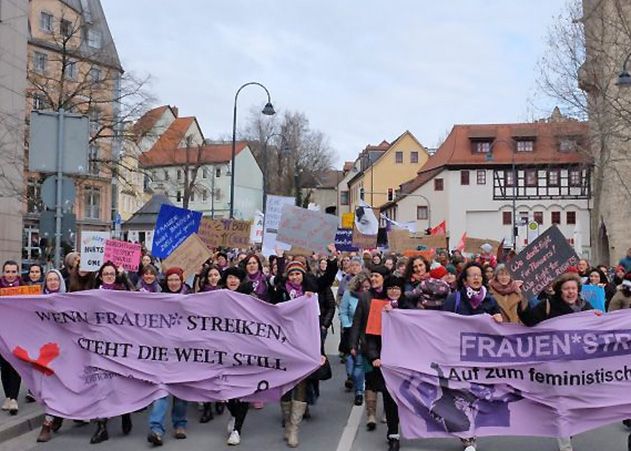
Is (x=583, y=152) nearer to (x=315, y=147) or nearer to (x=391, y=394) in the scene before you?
(x=391, y=394)

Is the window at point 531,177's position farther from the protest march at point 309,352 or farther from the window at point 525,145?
the protest march at point 309,352

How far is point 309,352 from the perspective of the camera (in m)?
7.71

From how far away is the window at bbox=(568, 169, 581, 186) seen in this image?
63188 millimetres

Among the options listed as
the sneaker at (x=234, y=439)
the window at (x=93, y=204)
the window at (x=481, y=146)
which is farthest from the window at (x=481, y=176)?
the sneaker at (x=234, y=439)

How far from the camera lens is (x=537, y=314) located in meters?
7.23

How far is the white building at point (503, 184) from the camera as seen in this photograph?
63.4 metres

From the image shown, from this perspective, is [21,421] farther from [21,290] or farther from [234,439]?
[234,439]

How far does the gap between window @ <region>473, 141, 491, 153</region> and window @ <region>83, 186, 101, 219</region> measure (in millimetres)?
32253

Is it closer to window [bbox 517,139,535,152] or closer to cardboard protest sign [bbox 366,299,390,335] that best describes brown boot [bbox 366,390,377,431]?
cardboard protest sign [bbox 366,299,390,335]

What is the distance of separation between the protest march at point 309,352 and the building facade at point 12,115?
11.7 metres

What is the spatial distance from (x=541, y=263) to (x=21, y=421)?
244 inches

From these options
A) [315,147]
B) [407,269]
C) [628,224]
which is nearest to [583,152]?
[628,224]

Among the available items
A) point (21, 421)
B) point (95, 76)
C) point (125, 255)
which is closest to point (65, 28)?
Result: point (95, 76)

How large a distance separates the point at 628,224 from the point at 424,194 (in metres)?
27.0
